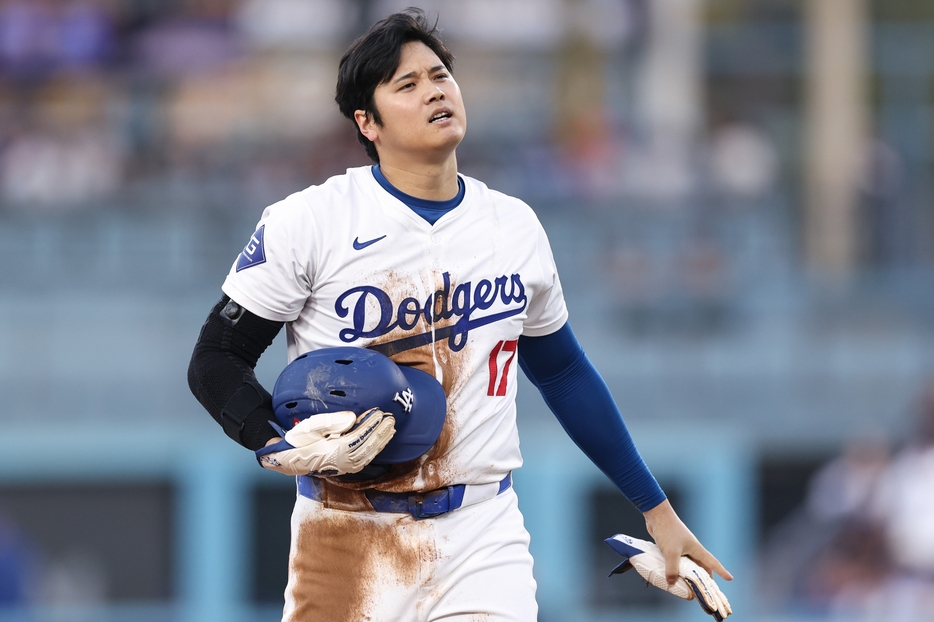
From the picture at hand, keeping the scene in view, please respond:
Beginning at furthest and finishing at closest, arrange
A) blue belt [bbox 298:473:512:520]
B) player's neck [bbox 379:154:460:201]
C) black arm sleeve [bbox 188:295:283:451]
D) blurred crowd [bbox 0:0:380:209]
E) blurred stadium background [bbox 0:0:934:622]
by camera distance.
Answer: blurred crowd [bbox 0:0:380:209] < blurred stadium background [bbox 0:0:934:622] < player's neck [bbox 379:154:460:201] < blue belt [bbox 298:473:512:520] < black arm sleeve [bbox 188:295:283:451]

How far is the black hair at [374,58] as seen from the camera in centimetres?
369

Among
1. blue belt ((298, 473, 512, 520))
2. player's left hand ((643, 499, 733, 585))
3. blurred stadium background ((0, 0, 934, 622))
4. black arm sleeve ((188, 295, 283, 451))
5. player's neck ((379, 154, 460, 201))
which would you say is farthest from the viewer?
blurred stadium background ((0, 0, 934, 622))

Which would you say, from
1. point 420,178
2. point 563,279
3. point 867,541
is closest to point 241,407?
point 420,178

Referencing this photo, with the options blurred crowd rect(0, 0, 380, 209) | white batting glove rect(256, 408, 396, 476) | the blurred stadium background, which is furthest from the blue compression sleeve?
blurred crowd rect(0, 0, 380, 209)

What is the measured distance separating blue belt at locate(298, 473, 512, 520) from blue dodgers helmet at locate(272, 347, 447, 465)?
12 centimetres

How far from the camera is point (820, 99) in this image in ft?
46.5

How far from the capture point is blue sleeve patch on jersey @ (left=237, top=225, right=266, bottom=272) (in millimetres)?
3514

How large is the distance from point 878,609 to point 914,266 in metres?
4.27

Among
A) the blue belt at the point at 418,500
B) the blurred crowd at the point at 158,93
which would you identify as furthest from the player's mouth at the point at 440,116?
the blurred crowd at the point at 158,93

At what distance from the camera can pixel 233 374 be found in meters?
3.50

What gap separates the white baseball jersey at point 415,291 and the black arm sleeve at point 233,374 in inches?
2.1

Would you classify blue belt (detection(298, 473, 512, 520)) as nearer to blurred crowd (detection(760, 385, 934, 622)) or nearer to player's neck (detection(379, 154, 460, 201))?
player's neck (detection(379, 154, 460, 201))

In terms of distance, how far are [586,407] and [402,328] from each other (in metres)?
0.66

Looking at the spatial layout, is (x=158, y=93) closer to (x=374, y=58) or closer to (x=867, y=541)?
(x=867, y=541)
